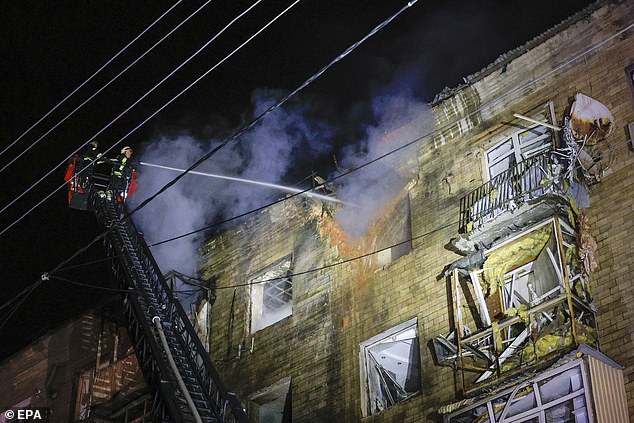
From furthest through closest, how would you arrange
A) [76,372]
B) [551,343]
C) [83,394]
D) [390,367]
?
1. [76,372]
2. [83,394]
3. [390,367]
4. [551,343]

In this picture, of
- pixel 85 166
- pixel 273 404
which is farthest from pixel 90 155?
pixel 273 404

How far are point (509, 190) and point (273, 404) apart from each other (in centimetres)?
783

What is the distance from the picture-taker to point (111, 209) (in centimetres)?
1933

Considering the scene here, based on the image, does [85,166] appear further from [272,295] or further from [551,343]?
[551,343]

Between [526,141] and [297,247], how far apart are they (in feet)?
21.8

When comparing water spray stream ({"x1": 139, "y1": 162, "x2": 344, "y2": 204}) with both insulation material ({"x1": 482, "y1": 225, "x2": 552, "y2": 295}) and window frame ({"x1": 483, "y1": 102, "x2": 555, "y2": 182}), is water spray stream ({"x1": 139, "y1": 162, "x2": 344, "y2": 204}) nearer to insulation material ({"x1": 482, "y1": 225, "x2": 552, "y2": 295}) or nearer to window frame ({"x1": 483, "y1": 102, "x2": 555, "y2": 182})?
window frame ({"x1": 483, "y1": 102, "x2": 555, "y2": 182})

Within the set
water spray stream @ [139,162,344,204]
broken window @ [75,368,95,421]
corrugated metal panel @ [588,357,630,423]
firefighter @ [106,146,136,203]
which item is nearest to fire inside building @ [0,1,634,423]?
corrugated metal panel @ [588,357,630,423]

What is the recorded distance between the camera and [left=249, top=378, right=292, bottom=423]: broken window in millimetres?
20125

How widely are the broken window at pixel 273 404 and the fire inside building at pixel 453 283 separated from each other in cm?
5

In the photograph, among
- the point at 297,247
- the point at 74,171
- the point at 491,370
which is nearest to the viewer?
the point at 491,370

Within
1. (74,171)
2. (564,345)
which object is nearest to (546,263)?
(564,345)

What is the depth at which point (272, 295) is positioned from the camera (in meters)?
22.7

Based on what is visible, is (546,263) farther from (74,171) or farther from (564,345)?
(74,171)

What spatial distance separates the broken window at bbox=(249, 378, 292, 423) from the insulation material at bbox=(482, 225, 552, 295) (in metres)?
5.63
